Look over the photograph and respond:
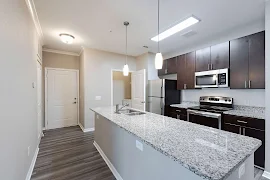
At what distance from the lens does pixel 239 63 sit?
2.66 metres

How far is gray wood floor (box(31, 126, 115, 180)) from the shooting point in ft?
6.65

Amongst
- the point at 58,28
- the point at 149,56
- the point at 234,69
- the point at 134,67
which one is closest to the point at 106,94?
the point at 134,67

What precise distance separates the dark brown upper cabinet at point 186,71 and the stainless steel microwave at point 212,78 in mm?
162

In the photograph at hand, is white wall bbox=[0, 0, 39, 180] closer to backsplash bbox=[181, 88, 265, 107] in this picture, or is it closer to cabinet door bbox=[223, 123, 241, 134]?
cabinet door bbox=[223, 123, 241, 134]

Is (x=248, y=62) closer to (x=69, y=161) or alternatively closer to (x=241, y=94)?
(x=241, y=94)

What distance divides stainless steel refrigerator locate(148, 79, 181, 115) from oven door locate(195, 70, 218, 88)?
0.75 m

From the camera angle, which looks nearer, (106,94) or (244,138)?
(244,138)

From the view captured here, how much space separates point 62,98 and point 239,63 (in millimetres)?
5291

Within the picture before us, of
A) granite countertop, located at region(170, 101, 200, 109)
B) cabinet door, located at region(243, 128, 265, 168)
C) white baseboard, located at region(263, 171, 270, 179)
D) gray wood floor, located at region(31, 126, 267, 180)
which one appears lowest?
gray wood floor, located at region(31, 126, 267, 180)

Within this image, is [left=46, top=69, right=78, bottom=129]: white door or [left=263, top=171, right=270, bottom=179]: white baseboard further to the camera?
[left=46, top=69, right=78, bottom=129]: white door

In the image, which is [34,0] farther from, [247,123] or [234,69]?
[247,123]

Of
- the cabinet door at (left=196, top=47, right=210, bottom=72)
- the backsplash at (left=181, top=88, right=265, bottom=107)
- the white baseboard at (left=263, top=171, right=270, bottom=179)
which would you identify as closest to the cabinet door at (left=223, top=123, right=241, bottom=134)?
the white baseboard at (left=263, top=171, right=270, bottom=179)

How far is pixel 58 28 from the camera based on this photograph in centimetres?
292

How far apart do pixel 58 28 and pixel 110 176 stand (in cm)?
320
